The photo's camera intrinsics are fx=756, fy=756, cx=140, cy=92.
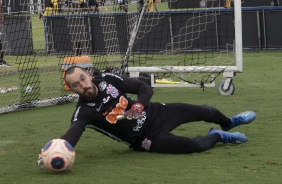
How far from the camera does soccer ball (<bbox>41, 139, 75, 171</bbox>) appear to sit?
6.97 m

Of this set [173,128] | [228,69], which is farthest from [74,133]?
[228,69]

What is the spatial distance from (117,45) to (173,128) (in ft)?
28.5

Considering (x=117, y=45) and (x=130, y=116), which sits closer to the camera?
(x=130, y=116)

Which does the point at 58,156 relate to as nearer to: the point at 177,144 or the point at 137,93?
the point at 137,93

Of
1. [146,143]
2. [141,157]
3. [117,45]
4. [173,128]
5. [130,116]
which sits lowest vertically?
[141,157]

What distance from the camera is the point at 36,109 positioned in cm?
1232

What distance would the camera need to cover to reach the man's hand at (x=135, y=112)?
727 cm

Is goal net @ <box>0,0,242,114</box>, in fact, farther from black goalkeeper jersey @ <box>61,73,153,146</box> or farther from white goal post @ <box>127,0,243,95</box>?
black goalkeeper jersey @ <box>61,73,153,146</box>

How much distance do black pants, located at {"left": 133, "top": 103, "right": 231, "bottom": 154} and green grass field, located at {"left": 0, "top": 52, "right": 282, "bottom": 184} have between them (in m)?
0.10

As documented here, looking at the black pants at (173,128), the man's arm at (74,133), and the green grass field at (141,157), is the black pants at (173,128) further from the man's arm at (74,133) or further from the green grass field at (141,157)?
the man's arm at (74,133)

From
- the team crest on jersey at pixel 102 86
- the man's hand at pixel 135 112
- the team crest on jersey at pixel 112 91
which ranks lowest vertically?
the man's hand at pixel 135 112

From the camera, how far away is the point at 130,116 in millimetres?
7258

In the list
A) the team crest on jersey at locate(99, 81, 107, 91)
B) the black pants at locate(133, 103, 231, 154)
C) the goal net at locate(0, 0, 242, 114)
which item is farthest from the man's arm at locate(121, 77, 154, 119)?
the goal net at locate(0, 0, 242, 114)

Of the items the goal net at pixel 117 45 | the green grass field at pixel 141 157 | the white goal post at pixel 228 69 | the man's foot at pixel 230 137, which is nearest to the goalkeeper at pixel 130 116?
the man's foot at pixel 230 137
